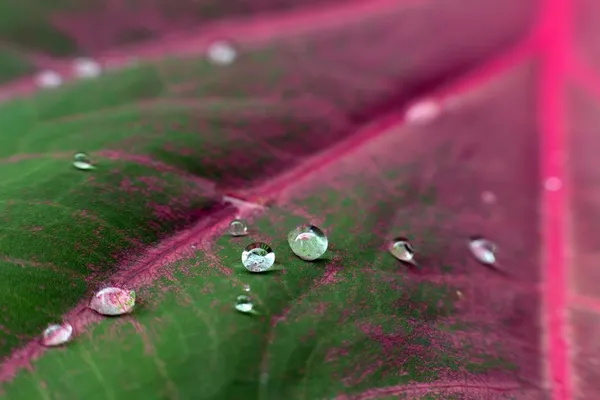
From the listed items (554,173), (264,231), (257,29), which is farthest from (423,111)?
(264,231)

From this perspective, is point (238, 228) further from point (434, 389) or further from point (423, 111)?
point (423, 111)

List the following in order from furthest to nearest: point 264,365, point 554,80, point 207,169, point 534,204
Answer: point 554,80 → point 534,204 → point 207,169 → point 264,365

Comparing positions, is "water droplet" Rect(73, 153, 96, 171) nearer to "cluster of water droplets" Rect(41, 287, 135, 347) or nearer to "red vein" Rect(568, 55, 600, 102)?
"cluster of water droplets" Rect(41, 287, 135, 347)

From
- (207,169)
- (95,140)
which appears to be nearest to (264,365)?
(207,169)

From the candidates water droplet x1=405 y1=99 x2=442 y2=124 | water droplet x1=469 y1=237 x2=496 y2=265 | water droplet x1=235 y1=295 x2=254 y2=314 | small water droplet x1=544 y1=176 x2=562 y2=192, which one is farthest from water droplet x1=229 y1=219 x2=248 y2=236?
small water droplet x1=544 y1=176 x2=562 y2=192

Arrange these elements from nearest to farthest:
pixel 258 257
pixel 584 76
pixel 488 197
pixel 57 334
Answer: pixel 57 334, pixel 258 257, pixel 488 197, pixel 584 76

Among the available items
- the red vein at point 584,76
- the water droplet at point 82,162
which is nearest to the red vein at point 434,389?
the water droplet at point 82,162

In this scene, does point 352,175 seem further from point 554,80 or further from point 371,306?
point 554,80

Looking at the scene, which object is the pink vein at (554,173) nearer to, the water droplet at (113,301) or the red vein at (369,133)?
the red vein at (369,133)
